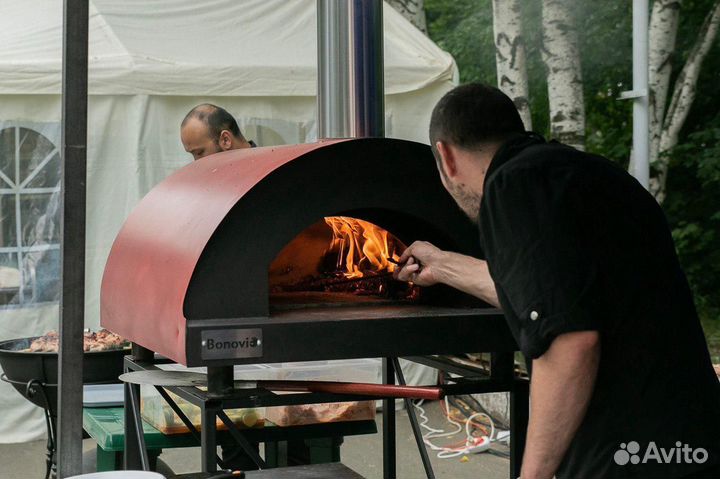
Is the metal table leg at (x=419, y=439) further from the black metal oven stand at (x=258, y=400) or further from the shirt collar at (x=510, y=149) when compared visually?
the shirt collar at (x=510, y=149)

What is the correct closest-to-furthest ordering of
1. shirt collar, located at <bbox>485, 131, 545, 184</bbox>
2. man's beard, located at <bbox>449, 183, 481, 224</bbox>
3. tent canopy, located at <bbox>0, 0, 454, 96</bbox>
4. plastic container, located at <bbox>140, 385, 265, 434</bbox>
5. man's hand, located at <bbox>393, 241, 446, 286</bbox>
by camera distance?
1. shirt collar, located at <bbox>485, 131, 545, 184</bbox>
2. man's beard, located at <bbox>449, 183, 481, 224</bbox>
3. man's hand, located at <bbox>393, 241, 446, 286</bbox>
4. plastic container, located at <bbox>140, 385, 265, 434</bbox>
5. tent canopy, located at <bbox>0, 0, 454, 96</bbox>

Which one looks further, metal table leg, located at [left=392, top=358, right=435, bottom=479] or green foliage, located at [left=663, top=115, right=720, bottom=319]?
green foliage, located at [left=663, top=115, right=720, bottom=319]

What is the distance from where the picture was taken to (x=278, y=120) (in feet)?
23.3

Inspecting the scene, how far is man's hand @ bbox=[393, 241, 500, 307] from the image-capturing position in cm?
292

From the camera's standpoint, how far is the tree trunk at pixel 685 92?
1080 cm

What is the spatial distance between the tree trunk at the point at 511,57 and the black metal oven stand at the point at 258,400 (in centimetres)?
457

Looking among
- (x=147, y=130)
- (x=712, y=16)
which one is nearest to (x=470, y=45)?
(x=712, y=16)

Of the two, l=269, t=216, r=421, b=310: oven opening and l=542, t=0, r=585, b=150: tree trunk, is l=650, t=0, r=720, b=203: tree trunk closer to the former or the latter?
l=542, t=0, r=585, b=150: tree trunk

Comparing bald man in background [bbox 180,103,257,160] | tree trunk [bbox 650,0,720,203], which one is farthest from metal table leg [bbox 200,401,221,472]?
tree trunk [bbox 650,0,720,203]

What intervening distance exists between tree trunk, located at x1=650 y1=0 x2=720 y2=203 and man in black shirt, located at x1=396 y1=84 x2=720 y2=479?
8774 millimetres

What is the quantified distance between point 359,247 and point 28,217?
3.97 meters

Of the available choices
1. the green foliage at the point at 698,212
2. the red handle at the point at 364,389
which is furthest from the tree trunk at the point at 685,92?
the red handle at the point at 364,389

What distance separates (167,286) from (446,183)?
923 mm

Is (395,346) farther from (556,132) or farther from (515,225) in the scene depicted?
(556,132)
